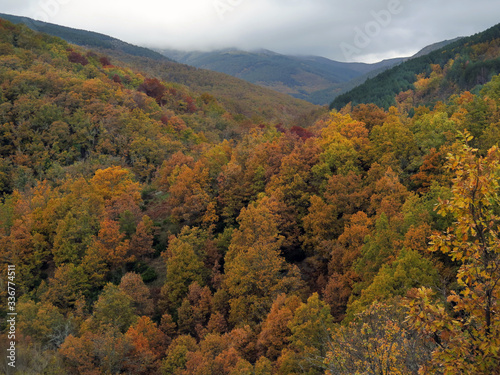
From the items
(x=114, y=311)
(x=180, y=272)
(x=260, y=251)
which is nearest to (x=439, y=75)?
(x=260, y=251)

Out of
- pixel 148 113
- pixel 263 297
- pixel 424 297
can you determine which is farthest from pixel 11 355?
pixel 148 113

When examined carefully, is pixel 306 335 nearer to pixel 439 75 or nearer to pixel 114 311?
pixel 114 311

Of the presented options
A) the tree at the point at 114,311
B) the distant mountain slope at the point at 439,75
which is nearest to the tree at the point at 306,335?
the tree at the point at 114,311

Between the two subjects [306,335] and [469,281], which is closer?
[469,281]

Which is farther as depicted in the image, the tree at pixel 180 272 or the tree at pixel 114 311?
the tree at pixel 180 272

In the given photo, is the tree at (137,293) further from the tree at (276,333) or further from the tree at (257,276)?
the tree at (276,333)

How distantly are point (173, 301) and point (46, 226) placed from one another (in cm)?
2160

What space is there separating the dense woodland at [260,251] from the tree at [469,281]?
0.03 meters

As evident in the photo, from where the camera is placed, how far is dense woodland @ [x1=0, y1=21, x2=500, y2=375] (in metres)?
10.8

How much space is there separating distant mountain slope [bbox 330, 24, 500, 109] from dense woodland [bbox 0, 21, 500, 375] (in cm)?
5068

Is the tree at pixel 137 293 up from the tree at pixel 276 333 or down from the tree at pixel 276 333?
down

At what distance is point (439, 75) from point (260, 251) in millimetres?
112349

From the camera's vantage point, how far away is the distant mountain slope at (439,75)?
92.8 metres

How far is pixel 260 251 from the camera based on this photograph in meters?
33.0
